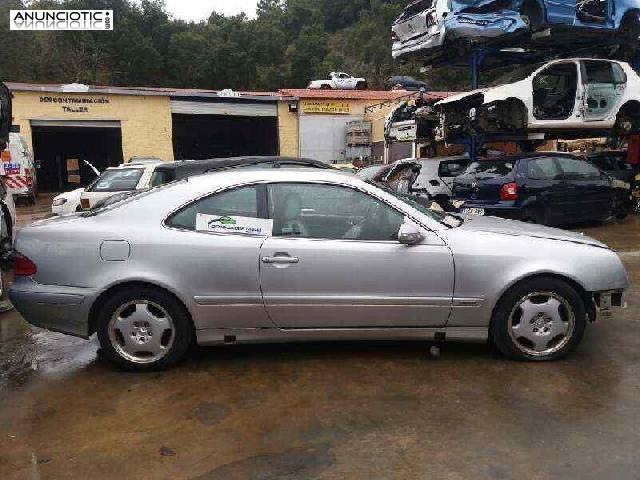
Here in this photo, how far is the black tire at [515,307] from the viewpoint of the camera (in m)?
3.84

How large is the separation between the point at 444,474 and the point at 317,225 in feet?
6.01

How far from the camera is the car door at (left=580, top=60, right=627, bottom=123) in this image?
452 inches

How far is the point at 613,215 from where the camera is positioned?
11766mm

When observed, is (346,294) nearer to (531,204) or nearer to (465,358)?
(465,358)

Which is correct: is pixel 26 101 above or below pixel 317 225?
above

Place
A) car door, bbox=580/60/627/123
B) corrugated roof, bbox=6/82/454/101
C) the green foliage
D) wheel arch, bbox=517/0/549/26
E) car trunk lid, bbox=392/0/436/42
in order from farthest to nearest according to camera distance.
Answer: the green foliage, corrugated roof, bbox=6/82/454/101, car trunk lid, bbox=392/0/436/42, wheel arch, bbox=517/0/549/26, car door, bbox=580/60/627/123

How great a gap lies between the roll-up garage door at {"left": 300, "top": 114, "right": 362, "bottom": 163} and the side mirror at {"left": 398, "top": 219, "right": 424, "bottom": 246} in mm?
20730

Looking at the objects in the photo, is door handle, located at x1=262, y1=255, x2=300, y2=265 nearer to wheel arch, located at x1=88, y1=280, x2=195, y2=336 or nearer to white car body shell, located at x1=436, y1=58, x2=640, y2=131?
wheel arch, located at x1=88, y1=280, x2=195, y2=336

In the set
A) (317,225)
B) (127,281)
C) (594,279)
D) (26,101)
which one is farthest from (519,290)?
(26,101)

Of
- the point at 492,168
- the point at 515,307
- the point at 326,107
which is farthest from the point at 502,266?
the point at 326,107

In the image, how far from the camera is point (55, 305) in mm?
3834

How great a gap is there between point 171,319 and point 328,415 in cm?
131

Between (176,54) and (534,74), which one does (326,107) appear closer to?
(534,74)

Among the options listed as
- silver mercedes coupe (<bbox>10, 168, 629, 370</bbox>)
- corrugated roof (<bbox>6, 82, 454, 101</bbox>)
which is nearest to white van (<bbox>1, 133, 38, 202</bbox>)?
corrugated roof (<bbox>6, 82, 454, 101</bbox>)
